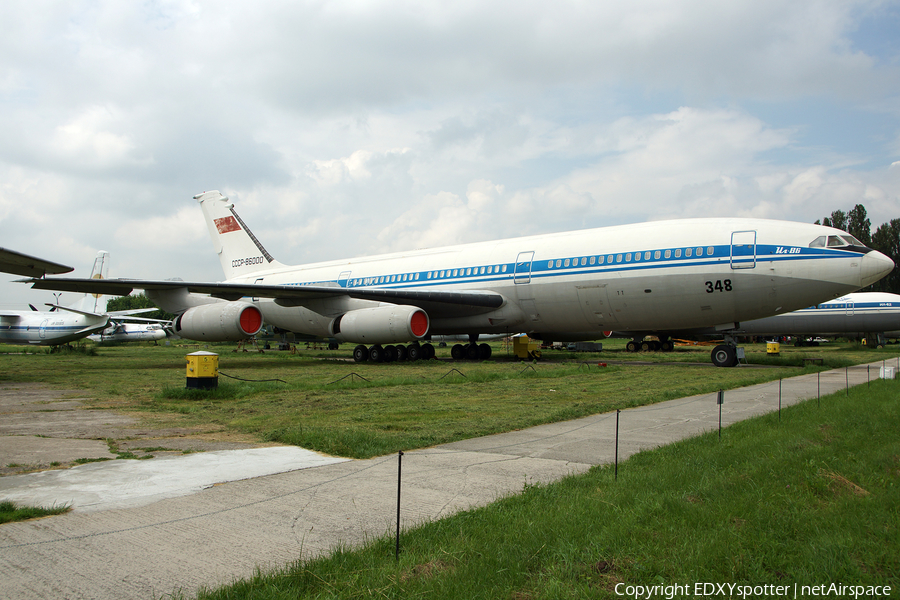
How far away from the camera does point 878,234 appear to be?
66.2 metres

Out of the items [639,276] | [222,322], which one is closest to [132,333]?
[222,322]

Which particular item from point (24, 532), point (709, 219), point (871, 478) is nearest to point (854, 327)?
point (709, 219)

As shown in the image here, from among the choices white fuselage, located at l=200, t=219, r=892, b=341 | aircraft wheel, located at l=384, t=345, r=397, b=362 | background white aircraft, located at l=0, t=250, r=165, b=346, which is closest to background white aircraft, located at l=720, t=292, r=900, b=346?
white fuselage, located at l=200, t=219, r=892, b=341

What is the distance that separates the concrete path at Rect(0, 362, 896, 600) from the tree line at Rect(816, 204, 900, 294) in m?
73.4

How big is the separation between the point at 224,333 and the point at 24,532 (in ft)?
59.5

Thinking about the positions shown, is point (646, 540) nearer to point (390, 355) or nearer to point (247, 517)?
point (247, 517)

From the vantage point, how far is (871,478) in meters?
5.10

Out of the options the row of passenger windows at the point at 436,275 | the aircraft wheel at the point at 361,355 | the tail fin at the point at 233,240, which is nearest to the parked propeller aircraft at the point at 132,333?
the tail fin at the point at 233,240

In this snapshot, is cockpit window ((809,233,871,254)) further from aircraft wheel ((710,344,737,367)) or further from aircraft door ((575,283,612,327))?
aircraft door ((575,283,612,327))

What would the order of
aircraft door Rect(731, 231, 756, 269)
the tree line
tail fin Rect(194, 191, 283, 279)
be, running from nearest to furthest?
aircraft door Rect(731, 231, 756, 269), tail fin Rect(194, 191, 283, 279), the tree line

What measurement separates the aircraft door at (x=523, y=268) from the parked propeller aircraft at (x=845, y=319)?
19.8 m

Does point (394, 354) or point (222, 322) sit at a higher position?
point (222, 322)

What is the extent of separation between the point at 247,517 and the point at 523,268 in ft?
56.2

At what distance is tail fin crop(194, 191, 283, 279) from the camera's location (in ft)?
97.8
